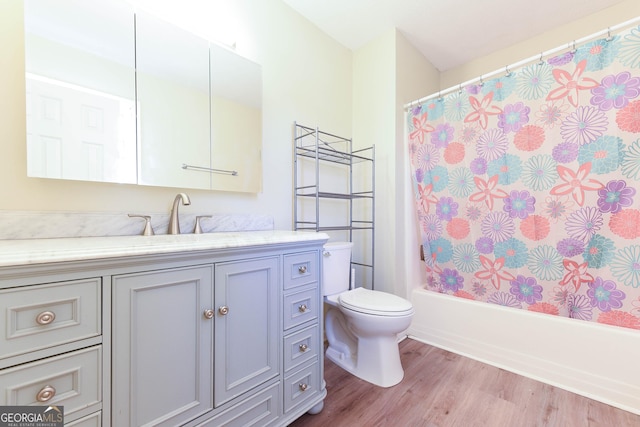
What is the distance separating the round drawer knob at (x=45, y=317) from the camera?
2.08 feet

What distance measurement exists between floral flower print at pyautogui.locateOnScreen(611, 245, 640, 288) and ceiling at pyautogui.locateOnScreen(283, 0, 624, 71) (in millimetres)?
1660

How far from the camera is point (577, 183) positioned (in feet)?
4.76

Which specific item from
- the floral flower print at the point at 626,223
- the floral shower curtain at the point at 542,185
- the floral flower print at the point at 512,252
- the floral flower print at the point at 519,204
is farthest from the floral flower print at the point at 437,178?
the floral flower print at the point at 626,223

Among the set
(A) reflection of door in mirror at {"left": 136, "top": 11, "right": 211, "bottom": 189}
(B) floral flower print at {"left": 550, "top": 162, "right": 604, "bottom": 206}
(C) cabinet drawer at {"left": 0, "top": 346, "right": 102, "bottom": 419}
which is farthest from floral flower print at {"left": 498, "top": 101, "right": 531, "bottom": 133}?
(C) cabinet drawer at {"left": 0, "top": 346, "right": 102, "bottom": 419}

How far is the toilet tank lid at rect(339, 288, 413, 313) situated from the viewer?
1487mm

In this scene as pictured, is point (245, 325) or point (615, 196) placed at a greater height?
point (615, 196)

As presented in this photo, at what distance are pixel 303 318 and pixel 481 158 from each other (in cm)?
154

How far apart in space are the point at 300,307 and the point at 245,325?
278mm

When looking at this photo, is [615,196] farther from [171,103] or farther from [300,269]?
[171,103]

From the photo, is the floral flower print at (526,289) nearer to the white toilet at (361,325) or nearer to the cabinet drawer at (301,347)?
the white toilet at (361,325)

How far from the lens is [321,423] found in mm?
1260

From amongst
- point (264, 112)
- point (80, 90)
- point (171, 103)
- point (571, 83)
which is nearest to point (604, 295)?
point (571, 83)

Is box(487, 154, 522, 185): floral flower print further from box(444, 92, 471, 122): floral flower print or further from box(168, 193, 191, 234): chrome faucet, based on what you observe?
box(168, 193, 191, 234): chrome faucet

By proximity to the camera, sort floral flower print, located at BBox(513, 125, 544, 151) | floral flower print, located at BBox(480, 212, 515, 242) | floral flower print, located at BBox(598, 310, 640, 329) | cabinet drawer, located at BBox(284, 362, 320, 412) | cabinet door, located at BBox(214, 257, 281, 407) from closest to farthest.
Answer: cabinet door, located at BBox(214, 257, 281, 407) → cabinet drawer, located at BBox(284, 362, 320, 412) → floral flower print, located at BBox(598, 310, 640, 329) → floral flower print, located at BBox(513, 125, 544, 151) → floral flower print, located at BBox(480, 212, 515, 242)
